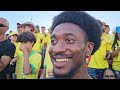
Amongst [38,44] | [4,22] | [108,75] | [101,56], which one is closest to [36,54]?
[38,44]

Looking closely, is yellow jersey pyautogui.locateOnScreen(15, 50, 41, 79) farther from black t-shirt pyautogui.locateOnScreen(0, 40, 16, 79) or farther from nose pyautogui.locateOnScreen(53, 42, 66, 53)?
nose pyautogui.locateOnScreen(53, 42, 66, 53)

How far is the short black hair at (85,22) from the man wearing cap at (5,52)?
638 mm

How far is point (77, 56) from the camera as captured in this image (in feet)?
11.6

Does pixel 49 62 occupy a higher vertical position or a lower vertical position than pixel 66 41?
lower

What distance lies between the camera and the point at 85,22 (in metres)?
3.56

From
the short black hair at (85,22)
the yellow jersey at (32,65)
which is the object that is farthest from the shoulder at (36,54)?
the short black hair at (85,22)

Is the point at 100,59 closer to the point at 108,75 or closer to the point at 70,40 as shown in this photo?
the point at 108,75

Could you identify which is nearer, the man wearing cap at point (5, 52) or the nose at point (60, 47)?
the nose at point (60, 47)

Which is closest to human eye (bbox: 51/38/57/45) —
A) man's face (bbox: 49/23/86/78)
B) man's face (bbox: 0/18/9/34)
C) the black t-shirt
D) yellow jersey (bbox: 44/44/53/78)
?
man's face (bbox: 49/23/86/78)

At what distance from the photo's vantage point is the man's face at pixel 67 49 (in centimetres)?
350

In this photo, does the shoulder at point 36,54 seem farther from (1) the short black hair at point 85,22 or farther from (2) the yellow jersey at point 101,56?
(2) the yellow jersey at point 101,56

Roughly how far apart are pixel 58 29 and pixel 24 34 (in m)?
0.48
